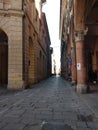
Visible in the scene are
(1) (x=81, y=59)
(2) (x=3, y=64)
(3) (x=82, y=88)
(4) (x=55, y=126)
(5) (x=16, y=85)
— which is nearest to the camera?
(4) (x=55, y=126)

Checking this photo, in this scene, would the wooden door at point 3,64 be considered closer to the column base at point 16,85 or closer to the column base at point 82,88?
the column base at point 16,85

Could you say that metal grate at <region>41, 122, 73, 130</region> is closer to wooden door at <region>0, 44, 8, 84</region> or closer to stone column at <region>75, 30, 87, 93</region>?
stone column at <region>75, 30, 87, 93</region>

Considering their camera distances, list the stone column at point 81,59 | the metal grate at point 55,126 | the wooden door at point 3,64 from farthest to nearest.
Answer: the wooden door at point 3,64 → the stone column at point 81,59 → the metal grate at point 55,126

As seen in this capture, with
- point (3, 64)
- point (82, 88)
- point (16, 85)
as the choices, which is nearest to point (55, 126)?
point (82, 88)

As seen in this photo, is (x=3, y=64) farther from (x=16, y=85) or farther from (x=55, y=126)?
(x=55, y=126)

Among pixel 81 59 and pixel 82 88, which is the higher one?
pixel 81 59

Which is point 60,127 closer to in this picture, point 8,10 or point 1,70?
point 8,10

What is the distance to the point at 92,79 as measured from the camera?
28734mm

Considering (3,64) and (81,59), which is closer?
(81,59)

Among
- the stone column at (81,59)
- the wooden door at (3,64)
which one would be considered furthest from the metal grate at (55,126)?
the wooden door at (3,64)

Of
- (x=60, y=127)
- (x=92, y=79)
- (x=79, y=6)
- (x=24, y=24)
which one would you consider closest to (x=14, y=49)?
(x=24, y=24)

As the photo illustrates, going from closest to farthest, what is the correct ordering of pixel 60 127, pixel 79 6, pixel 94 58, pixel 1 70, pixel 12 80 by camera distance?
pixel 60 127 → pixel 79 6 → pixel 12 80 → pixel 1 70 → pixel 94 58

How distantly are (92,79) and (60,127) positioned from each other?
2310cm

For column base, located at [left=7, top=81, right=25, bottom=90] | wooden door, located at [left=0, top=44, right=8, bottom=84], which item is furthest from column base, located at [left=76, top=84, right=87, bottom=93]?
wooden door, located at [left=0, top=44, right=8, bottom=84]
